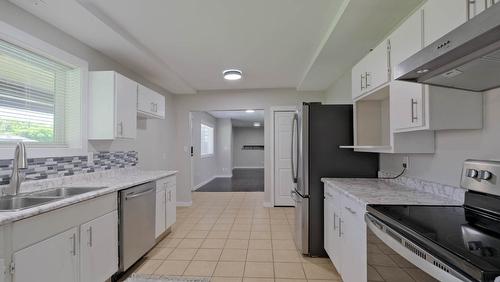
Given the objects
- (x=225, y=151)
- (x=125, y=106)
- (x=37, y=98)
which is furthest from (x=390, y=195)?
(x=225, y=151)

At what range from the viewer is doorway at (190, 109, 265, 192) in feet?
24.2

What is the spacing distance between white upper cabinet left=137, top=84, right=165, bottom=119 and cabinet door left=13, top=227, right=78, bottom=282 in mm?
1889

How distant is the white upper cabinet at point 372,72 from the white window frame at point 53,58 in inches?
117

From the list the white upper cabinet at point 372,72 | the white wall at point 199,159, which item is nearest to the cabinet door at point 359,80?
the white upper cabinet at point 372,72

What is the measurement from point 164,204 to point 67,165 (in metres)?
1.20

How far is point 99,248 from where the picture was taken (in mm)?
1987

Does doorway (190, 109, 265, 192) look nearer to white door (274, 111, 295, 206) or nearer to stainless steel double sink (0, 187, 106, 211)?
white door (274, 111, 295, 206)

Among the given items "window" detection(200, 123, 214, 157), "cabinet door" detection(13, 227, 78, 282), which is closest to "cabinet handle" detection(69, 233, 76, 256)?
"cabinet door" detection(13, 227, 78, 282)

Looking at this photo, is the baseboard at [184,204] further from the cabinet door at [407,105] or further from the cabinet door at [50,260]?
the cabinet door at [407,105]

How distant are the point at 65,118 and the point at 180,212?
277 cm

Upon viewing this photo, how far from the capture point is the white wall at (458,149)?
139cm

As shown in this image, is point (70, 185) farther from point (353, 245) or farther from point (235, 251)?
point (353, 245)

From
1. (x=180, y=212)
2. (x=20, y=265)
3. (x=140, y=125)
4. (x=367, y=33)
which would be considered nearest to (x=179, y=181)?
(x=180, y=212)

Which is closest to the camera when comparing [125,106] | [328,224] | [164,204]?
[328,224]
